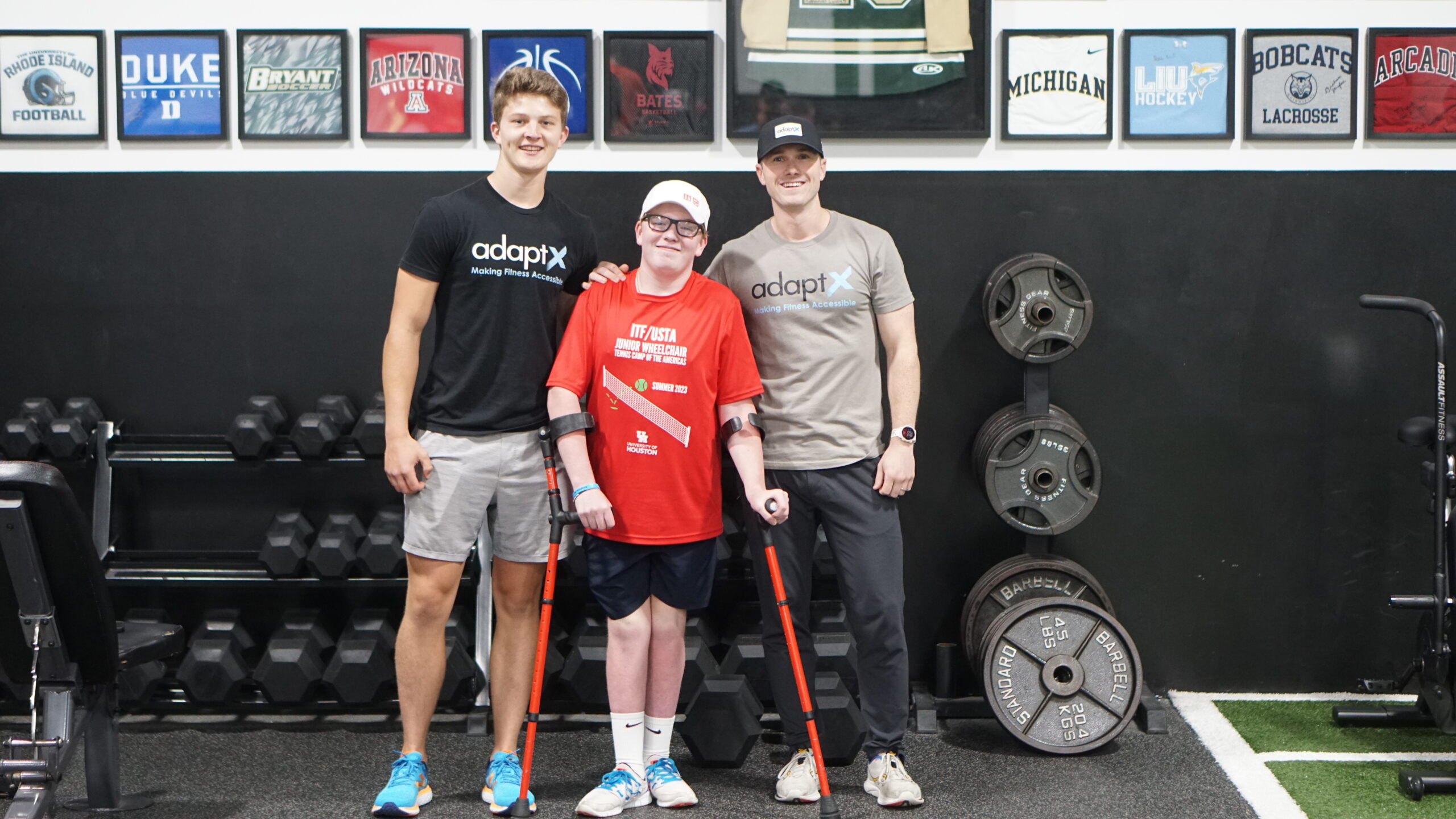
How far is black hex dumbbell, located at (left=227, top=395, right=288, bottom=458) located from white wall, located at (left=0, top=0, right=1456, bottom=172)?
2.41 ft

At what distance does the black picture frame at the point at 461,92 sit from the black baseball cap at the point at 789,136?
1168 millimetres

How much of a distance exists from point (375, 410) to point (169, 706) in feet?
3.61

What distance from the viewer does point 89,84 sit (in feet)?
11.7

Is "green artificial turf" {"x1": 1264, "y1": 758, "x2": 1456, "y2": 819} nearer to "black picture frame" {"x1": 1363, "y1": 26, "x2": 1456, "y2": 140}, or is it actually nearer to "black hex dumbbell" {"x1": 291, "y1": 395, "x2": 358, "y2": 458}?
"black picture frame" {"x1": 1363, "y1": 26, "x2": 1456, "y2": 140}

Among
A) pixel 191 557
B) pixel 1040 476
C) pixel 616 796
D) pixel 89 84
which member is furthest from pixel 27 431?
pixel 1040 476

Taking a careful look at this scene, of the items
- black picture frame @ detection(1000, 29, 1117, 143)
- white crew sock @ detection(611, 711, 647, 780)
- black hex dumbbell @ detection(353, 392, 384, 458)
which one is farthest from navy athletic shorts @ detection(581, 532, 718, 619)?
black picture frame @ detection(1000, 29, 1117, 143)

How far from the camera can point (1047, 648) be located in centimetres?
318

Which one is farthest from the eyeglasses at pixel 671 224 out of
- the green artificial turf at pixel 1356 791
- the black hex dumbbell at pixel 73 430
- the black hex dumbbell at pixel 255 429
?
the green artificial turf at pixel 1356 791

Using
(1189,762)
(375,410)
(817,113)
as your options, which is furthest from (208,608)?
(1189,762)

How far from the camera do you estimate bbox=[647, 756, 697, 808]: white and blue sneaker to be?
280 cm

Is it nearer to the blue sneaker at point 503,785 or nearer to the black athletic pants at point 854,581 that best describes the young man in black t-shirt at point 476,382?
the blue sneaker at point 503,785

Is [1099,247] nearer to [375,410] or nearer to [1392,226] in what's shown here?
[1392,226]

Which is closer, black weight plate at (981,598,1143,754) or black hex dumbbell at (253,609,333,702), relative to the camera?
black weight plate at (981,598,1143,754)

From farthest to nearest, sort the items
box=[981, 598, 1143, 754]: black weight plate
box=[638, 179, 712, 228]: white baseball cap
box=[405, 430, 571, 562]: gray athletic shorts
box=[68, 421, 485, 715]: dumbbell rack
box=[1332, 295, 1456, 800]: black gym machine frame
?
box=[68, 421, 485, 715]: dumbbell rack, box=[981, 598, 1143, 754]: black weight plate, box=[1332, 295, 1456, 800]: black gym machine frame, box=[405, 430, 571, 562]: gray athletic shorts, box=[638, 179, 712, 228]: white baseball cap
